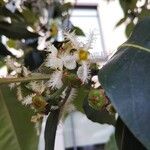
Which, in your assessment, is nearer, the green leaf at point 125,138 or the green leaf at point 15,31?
the green leaf at point 125,138

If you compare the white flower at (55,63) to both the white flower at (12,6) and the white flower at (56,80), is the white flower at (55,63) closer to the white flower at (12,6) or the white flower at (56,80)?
the white flower at (56,80)

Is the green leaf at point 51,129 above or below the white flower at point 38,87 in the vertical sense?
below

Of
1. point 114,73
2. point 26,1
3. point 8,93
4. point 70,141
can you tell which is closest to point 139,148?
point 114,73

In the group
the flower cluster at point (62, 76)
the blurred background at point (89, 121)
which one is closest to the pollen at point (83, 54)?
the flower cluster at point (62, 76)

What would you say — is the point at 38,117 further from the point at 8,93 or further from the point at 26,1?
the point at 26,1

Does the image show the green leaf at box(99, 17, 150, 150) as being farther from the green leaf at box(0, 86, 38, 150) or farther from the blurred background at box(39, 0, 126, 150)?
the blurred background at box(39, 0, 126, 150)

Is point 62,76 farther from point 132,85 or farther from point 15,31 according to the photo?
point 15,31
